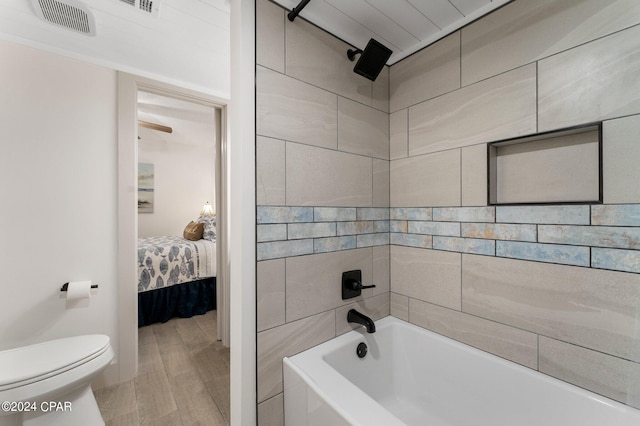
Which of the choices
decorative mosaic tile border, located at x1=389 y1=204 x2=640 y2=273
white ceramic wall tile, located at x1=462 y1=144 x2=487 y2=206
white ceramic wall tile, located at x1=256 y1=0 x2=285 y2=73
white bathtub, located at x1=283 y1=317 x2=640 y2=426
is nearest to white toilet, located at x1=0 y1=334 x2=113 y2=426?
white bathtub, located at x1=283 y1=317 x2=640 y2=426

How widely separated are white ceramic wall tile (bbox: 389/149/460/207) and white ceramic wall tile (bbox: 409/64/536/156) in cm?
6

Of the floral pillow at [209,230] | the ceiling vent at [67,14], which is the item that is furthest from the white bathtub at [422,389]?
the floral pillow at [209,230]

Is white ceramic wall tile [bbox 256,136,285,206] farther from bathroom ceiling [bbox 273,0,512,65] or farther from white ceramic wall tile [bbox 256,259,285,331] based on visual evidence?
bathroom ceiling [bbox 273,0,512,65]

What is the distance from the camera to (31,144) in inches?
67.3

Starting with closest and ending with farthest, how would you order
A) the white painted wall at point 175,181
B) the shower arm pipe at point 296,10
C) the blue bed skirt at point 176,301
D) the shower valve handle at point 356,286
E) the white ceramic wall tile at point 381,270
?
1. the shower arm pipe at point 296,10
2. the shower valve handle at point 356,286
3. the white ceramic wall tile at point 381,270
4. the blue bed skirt at point 176,301
5. the white painted wall at point 175,181

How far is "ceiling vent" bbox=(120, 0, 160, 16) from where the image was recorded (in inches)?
51.9

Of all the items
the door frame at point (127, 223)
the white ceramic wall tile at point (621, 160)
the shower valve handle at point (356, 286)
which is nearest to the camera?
the white ceramic wall tile at point (621, 160)

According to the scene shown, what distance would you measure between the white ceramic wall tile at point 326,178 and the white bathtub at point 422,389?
0.77m

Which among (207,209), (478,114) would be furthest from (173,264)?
(478,114)

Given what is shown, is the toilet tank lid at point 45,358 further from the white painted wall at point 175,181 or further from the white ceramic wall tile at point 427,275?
the white painted wall at point 175,181

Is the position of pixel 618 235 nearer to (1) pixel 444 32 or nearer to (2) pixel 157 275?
(1) pixel 444 32

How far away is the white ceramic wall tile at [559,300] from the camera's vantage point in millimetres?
950

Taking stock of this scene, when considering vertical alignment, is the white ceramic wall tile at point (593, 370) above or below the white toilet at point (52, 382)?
above

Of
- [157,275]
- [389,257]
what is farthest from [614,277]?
[157,275]
